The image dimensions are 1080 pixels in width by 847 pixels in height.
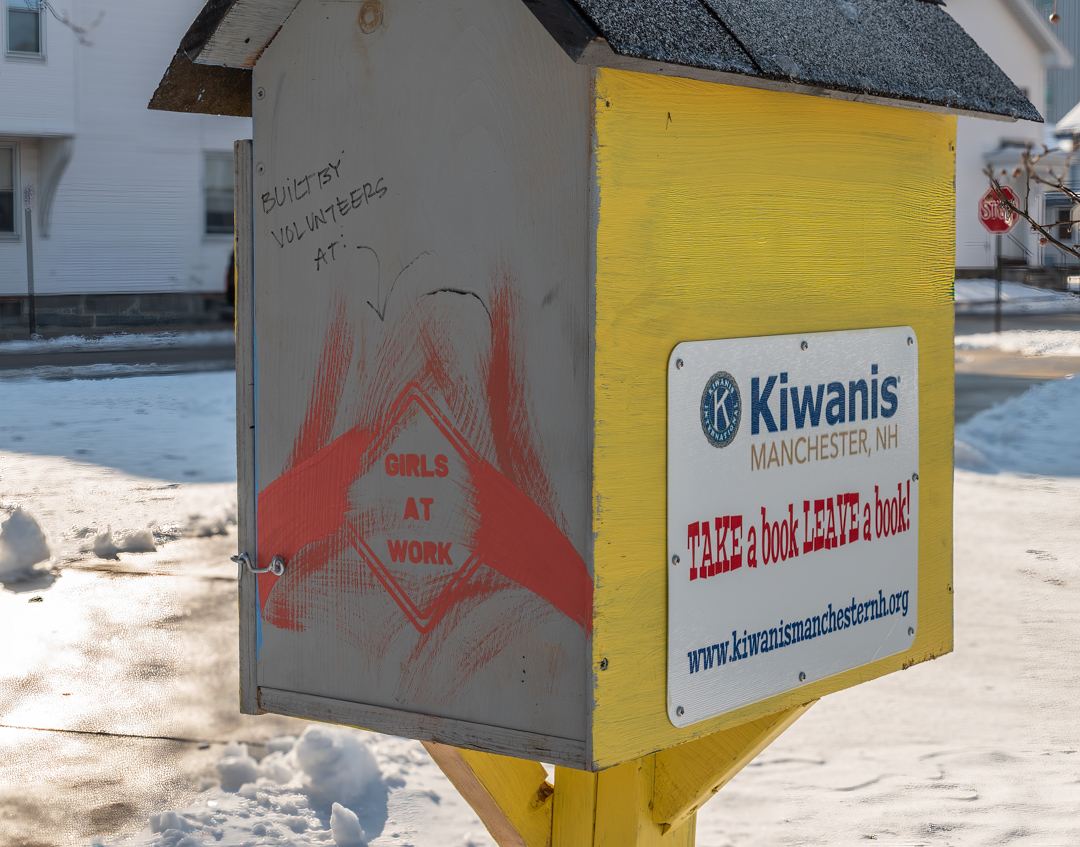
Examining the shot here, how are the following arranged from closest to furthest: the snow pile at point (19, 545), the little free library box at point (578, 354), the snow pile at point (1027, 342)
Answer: the little free library box at point (578, 354) → the snow pile at point (19, 545) → the snow pile at point (1027, 342)

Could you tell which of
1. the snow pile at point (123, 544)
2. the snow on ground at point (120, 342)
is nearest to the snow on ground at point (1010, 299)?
the snow on ground at point (120, 342)

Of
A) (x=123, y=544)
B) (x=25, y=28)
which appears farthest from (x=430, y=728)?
(x=25, y=28)

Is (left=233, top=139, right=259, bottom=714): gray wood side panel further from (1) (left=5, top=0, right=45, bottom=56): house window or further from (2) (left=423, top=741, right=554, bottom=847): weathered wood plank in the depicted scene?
(1) (left=5, top=0, right=45, bottom=56): house window

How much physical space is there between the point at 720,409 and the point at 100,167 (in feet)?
56.3

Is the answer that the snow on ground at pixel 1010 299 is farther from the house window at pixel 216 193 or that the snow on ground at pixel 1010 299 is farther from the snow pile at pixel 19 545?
the snow pile at pixel 19 545

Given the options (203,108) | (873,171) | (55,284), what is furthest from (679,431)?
(55,284)

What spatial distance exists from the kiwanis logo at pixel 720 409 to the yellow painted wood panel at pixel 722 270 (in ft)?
0.21

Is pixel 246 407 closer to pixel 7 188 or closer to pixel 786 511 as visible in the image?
pixel 786 511

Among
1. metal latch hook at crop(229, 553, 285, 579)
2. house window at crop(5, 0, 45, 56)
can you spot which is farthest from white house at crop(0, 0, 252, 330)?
metal latch hook at crop(229, 553, 285, 579)

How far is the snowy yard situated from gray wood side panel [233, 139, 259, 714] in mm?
1723

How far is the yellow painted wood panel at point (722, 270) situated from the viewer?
1.51 m

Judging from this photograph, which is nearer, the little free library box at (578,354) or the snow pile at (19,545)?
the little free library box at (578,354)

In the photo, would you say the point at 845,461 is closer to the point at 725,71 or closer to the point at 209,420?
the point at 725,71

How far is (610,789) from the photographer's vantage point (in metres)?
1.98
